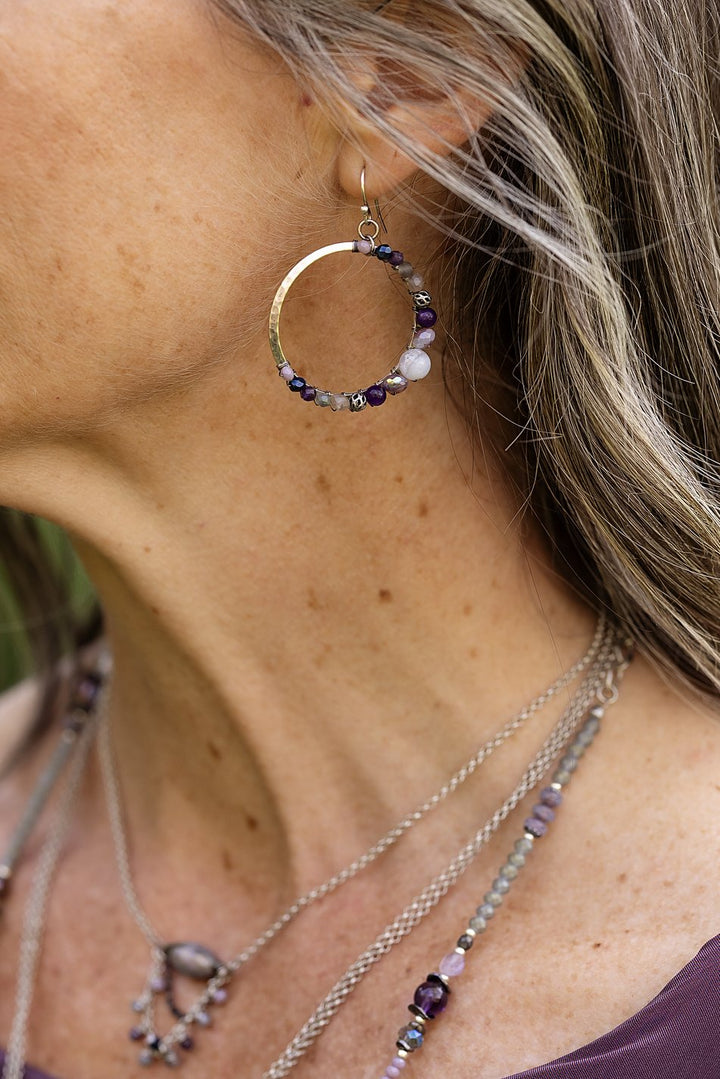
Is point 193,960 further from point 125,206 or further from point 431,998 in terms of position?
point 125,206

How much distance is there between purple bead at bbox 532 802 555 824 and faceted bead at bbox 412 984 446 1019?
221 mm

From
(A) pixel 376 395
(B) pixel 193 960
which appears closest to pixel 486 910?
(B) pixel 193 960

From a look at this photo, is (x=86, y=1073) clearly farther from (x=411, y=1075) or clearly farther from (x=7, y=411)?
(x=7, y=411)

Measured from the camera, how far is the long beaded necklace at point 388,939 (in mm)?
1265

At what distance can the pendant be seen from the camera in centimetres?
140

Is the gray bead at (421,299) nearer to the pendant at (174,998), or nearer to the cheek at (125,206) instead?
the cheek at (125,206)

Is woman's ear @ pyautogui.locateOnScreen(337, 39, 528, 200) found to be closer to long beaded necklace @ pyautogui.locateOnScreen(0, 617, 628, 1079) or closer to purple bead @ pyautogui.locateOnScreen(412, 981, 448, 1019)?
Result: long beaded necklace @ pyautogui.locateOnScreen(0, 617, 628, 1079)

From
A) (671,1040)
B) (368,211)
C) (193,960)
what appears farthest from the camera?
(193,960)

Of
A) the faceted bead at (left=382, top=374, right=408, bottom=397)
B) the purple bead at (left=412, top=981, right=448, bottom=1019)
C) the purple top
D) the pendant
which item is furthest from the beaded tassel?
the faceted bead at (left=382, top=374, right=408, bottom=397)

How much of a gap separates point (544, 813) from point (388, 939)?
0.80 feet

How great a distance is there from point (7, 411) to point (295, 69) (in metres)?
0.47

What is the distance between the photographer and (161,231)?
3.67 feet

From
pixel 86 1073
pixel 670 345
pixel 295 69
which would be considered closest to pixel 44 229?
pixel 295 69

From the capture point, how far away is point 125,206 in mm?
1101
